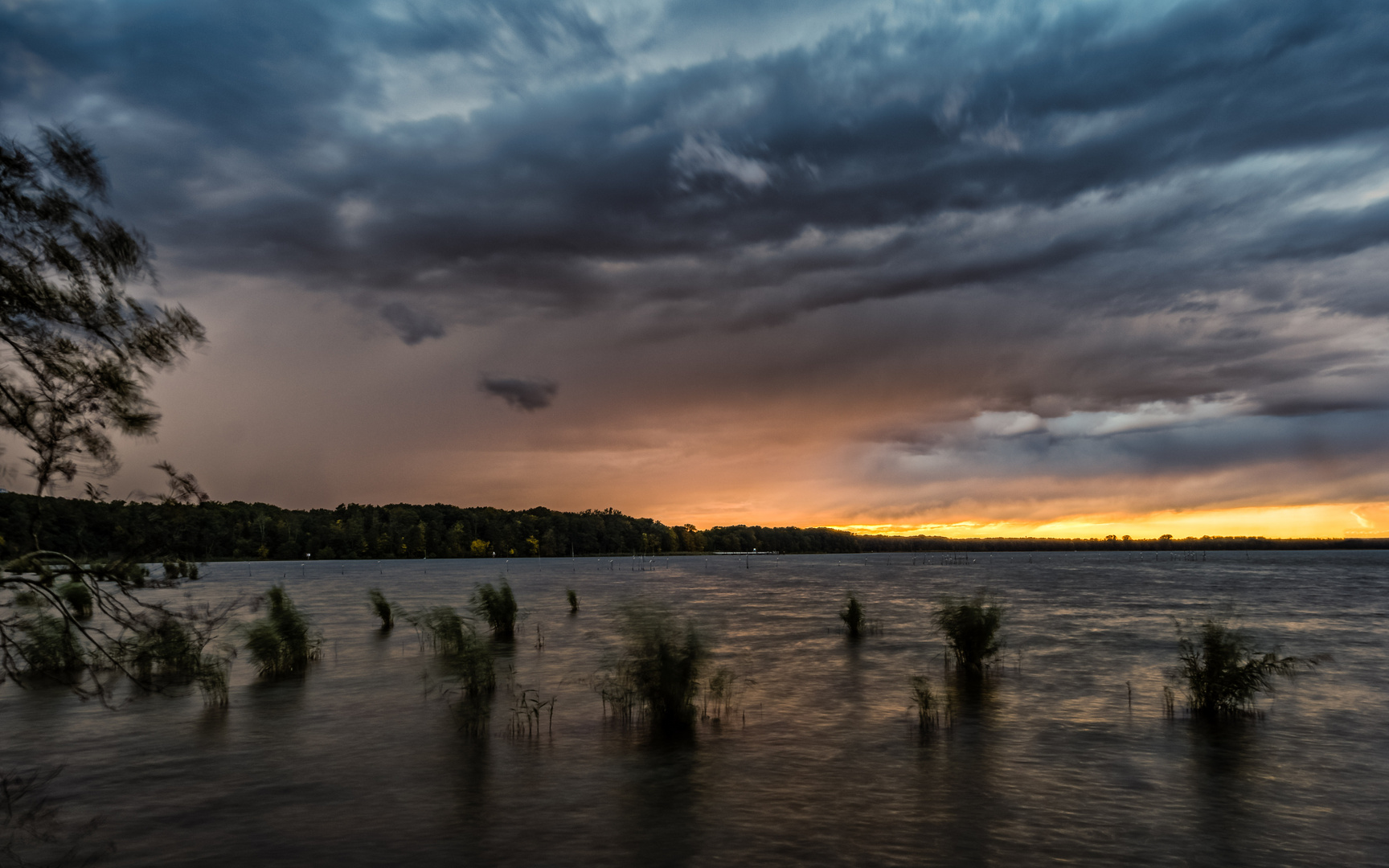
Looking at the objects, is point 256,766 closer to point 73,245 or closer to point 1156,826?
point 73,245

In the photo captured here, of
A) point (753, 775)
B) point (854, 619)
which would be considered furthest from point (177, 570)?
point (854, 619)

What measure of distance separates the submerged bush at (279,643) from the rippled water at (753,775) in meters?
1.11

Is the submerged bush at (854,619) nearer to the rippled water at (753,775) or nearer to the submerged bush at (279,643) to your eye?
the rippled water at (753,775)

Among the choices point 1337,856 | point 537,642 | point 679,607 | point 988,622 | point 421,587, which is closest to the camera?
point 1337,856

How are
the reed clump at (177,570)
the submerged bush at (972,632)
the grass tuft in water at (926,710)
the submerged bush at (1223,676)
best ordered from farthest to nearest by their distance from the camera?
1. the submerged bush at (972,632)
2. the submerged bush at (1223,676)
3. the grass tuft in water at (926,710)
4. the reed clump at (177,570)

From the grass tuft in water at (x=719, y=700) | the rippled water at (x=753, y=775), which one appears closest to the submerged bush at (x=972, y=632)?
the rippled water at (x=753, y=775)

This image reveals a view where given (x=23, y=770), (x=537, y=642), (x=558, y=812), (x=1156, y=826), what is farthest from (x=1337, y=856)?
(x=537, y=642)

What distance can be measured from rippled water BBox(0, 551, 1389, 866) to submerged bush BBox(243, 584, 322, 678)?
1112mm

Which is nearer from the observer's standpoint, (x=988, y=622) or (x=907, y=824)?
(x=907, y=824)

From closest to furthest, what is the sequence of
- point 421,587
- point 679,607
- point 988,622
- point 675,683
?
point 675,683
point 988,622
point 679,607
point 421,587

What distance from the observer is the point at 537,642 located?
1569 inches

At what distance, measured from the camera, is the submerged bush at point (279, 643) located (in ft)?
95.3

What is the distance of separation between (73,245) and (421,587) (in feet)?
307

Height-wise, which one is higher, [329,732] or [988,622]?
[988,622]
